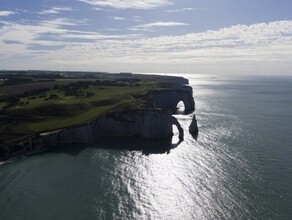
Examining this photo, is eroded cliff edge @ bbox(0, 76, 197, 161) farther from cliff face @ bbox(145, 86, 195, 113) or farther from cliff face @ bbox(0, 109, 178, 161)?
cliff face @ bbox(145, 86, 195, 113)

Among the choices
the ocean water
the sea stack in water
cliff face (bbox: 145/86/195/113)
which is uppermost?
cliff face (bbox: 145/86/195/113)

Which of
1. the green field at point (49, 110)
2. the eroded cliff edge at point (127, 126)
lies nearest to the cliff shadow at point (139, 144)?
the eroded cliff edge at point (127, 126)

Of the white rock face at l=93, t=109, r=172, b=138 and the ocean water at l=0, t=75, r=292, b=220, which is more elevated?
the white rock face at l=93, t=109, r=172, b=138

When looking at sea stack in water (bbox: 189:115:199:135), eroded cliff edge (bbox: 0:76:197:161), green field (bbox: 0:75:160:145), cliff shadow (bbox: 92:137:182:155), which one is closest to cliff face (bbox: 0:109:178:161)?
eroded cliff edge (bbox: 0:76:197:161)

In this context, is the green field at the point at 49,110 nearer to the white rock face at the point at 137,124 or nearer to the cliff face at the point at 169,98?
the white rock face at the point at 137,124

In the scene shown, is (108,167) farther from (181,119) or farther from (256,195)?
(181,119)

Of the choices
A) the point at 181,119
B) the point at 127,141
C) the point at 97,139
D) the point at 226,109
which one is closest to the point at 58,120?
the point at 97,139
